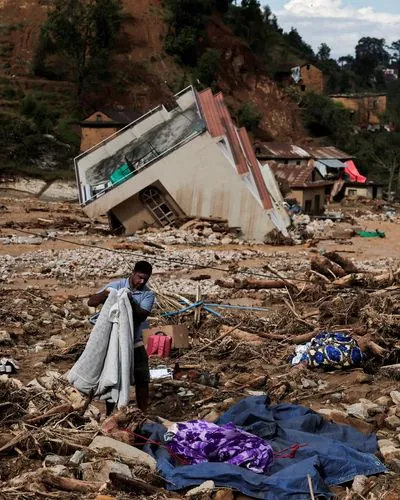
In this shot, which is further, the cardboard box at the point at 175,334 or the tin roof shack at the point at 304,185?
the tin roof shack at the point at 304,185

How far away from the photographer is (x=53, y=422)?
5875 mm

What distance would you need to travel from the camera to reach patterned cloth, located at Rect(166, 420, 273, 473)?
538 cm

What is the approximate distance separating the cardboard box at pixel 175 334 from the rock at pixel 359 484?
4301 mm

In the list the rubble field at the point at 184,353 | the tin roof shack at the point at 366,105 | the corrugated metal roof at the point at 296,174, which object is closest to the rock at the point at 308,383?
the rubble field at the point at 184,353

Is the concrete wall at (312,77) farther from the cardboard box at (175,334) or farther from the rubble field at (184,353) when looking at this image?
the cardboard box at (175,334)

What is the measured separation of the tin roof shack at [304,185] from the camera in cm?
3700

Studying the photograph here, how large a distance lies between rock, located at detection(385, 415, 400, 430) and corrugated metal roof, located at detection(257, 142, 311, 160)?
39.3 meters

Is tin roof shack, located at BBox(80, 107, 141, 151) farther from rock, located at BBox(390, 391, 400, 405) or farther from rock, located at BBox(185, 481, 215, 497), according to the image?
rock, located at BBox(185, 481, 215, 497)

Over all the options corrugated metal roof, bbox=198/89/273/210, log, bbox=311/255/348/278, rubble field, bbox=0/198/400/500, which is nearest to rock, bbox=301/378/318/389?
rubble field, bbox=0/198/400/500

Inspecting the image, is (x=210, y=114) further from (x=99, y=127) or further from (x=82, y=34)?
(x=82, y=34)

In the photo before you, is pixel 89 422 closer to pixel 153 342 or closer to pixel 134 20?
pixel 153 342

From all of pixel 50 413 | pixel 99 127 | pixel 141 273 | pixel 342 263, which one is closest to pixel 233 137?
pixel 342 263

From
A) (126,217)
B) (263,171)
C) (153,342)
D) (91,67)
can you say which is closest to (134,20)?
(91,67)

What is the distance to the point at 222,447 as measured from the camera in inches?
214
